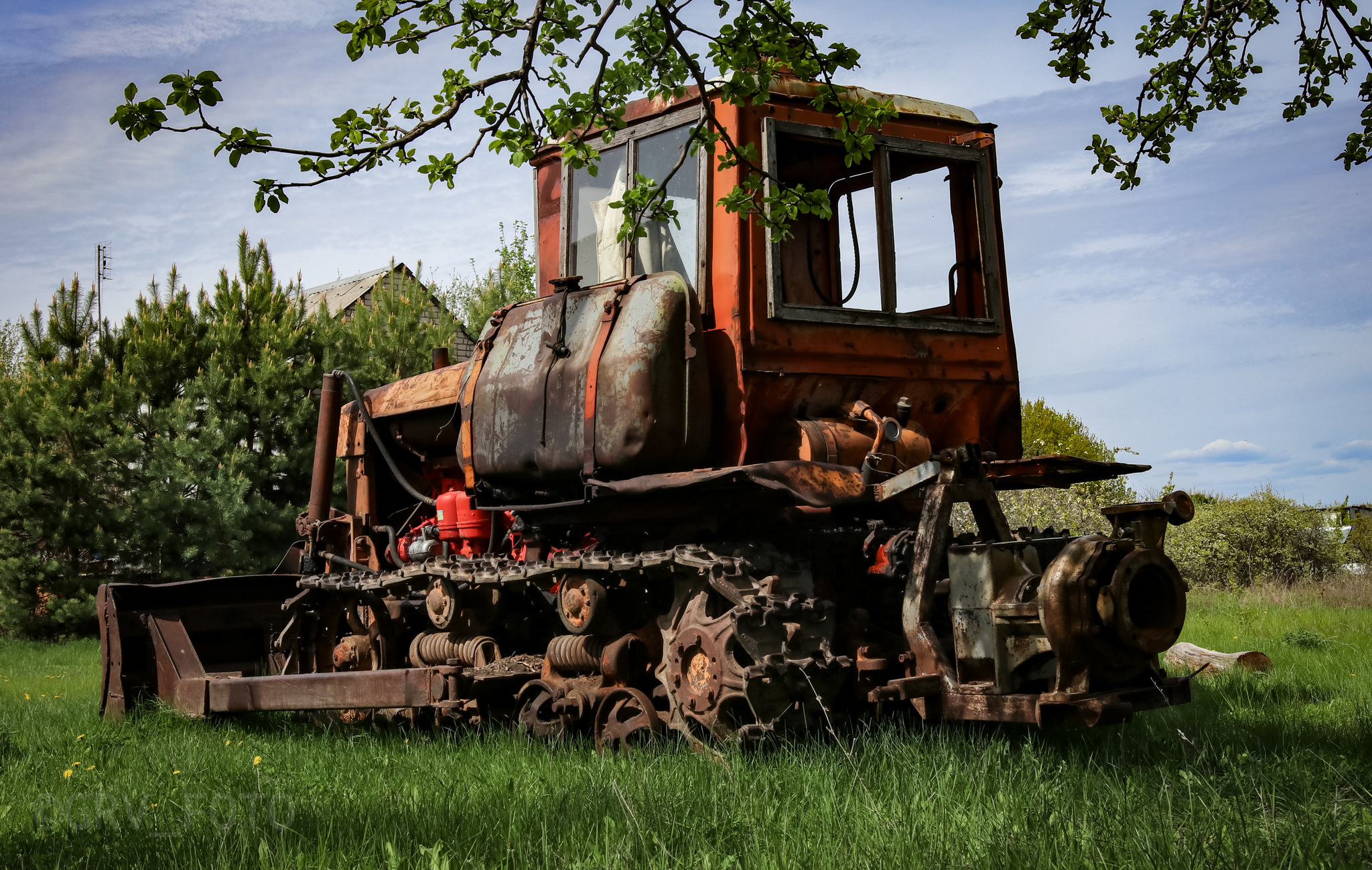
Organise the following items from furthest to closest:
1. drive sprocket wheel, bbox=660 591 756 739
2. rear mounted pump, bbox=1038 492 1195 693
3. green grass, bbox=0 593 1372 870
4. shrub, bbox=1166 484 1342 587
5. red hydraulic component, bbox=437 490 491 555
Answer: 1. shrub, bbox=1166 484 1342 587
2. red hydraulic component, bbox=437 490 491 555
3. drive sprocket wheel, bbox=660 591 756 739
4. rear mounted pump, bbox=1038 492 1195 693
5. green grass, bbox=0 593 1372 870

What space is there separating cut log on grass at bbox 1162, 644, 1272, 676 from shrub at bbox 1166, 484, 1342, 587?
8732 mm

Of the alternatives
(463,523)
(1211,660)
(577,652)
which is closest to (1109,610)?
(577,652)

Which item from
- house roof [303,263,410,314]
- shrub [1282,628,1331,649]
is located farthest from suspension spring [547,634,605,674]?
house roof [303,263,410,314]

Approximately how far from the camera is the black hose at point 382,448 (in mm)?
7445

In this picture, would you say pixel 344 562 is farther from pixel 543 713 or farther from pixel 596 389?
pixel 596 389

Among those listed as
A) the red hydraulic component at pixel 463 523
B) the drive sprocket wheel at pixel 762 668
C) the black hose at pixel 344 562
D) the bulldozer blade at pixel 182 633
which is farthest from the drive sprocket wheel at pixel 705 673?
the bulldozer blade at pixel 182 633

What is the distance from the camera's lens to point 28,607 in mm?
17328

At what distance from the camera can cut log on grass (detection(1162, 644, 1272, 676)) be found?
813cm

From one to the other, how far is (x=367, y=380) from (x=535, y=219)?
12915 millimetres

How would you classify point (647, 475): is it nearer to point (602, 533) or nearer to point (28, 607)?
point (602, 533)

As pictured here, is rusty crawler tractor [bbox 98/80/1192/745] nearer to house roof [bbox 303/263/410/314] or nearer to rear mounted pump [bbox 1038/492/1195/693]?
rear mounted pump [bbox 1038/492/1195/693]

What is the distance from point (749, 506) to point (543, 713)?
1388 mm

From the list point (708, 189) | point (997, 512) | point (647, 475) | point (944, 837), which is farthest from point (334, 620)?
point (944, 837)

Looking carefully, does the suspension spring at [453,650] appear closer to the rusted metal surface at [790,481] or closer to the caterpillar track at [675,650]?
the caterpillar track at [675,650]
